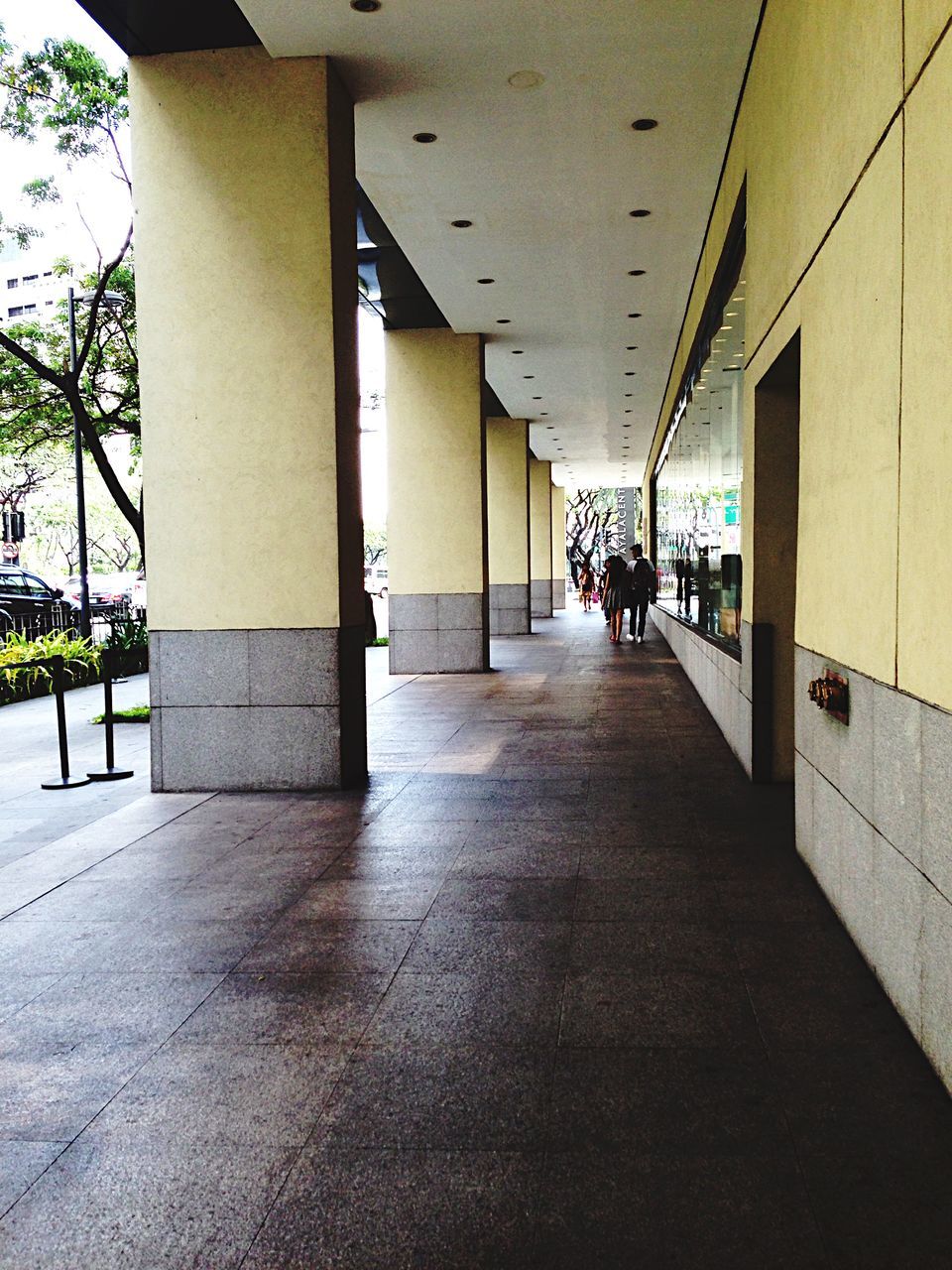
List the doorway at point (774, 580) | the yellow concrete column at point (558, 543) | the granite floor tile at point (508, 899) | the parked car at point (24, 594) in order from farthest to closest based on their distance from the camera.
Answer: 1. the yellow concrete column at point (558, 543)
2. the parked car at point (24, 594)
3. the doorway at point (774, 580)
4. the granite floor tile at point (508, 899)

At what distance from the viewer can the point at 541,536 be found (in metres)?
33.3

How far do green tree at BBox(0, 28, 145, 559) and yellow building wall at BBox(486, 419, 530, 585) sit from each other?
836 centimetres

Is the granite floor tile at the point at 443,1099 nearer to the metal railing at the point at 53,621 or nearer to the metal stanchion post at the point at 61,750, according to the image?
the metal stanchion post at the point at 61,750

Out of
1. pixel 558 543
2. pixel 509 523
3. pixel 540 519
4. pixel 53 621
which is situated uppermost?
pixel 540 519

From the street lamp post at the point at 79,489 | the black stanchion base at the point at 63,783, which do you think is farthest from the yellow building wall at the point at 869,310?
the street lamp post at the point at 79,489

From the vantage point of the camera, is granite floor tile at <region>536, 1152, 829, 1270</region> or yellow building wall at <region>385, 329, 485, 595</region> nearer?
granite floor tile at <region>536, 1152, 829, 1270</region>

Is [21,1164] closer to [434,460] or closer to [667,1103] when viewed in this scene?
[667,1103]

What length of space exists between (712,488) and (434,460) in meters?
5.47

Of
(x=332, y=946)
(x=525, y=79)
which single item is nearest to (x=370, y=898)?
(x=332, y=946)

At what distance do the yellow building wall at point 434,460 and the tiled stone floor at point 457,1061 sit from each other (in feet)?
32.4

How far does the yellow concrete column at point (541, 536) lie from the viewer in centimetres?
3294

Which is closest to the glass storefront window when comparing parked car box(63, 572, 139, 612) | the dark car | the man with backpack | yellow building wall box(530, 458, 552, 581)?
the man with backpack

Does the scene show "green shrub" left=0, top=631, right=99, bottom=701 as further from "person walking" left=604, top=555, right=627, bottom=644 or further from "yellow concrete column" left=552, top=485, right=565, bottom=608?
"yellow concrete column" left=552, top=485, right=565, bottom=608

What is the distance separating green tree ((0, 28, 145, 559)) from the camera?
13.0 metres
